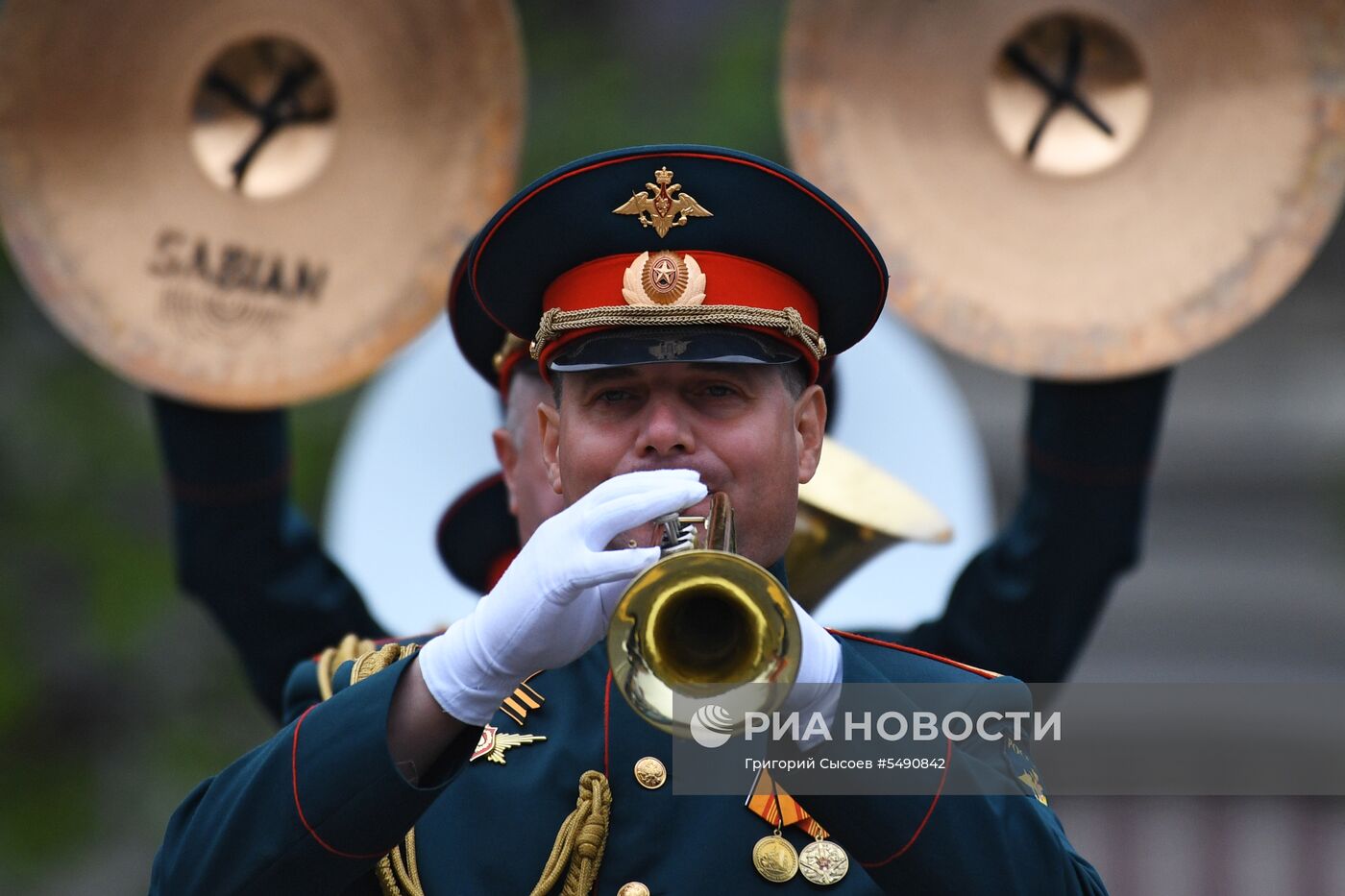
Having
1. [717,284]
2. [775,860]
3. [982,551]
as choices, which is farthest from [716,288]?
[982,551]

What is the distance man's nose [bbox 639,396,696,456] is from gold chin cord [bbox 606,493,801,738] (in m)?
0.30

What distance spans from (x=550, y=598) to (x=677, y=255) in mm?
Answer: 602

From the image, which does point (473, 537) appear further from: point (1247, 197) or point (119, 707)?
point (119, 707)

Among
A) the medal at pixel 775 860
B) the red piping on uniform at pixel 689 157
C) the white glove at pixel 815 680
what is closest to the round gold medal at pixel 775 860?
the medal at pixel 775 860

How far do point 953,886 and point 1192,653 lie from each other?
7.96 meters

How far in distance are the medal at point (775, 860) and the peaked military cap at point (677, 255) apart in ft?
2.22

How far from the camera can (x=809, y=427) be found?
3.35 m

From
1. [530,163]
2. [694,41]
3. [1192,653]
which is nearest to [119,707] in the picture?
[530,163]

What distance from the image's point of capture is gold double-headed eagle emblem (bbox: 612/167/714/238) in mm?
3281

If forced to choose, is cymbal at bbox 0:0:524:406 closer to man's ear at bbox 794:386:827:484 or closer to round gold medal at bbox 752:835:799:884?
man's ear at bbox 794:386:827:484

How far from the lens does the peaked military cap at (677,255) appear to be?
3.21 metres

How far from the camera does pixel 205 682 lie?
8.32 metres

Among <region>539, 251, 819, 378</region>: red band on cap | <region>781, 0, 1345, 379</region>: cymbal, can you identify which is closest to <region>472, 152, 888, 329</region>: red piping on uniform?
<region>539, 251, 819, 378</region>: red band on cap

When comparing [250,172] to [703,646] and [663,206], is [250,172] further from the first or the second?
[703,646]
